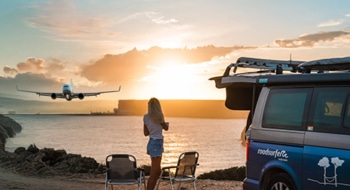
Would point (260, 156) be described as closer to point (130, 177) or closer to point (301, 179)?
point (301, 179)

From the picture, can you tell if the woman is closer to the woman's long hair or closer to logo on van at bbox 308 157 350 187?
the woman's long hair

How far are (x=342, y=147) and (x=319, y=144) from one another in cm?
40

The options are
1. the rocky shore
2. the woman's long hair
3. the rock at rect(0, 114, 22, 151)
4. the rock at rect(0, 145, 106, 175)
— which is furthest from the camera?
the rock at rect(0, 114, 22, 151)

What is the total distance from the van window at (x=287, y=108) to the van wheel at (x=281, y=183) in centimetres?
69

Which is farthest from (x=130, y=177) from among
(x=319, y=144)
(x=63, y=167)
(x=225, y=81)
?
(x=63, y=167)

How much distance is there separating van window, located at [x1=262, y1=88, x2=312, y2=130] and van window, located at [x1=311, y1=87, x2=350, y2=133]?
205mm

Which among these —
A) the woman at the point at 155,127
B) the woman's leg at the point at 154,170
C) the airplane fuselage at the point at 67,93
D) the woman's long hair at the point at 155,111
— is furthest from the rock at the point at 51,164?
the airplane fuselage at the point at 67,93

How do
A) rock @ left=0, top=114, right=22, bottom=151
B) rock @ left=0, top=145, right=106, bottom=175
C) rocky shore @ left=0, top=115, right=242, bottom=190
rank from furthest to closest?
rock @ left=0, top=114, right=22, bottom=151 → rock @ left=0, top=145, right=106, bottom=175 → rocky shore @ left=0, top=115, right=242, bottom=190

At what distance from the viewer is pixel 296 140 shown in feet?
25.2

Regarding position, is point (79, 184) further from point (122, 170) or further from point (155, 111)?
point (155, 111)

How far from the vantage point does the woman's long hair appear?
32.8 feet

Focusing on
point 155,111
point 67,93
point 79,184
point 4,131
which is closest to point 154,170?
point 155,111

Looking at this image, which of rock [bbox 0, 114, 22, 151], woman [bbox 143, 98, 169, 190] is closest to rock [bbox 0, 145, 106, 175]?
woman [bbox 143, 98, 169, 190]

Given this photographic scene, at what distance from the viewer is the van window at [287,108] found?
7.78 metres
